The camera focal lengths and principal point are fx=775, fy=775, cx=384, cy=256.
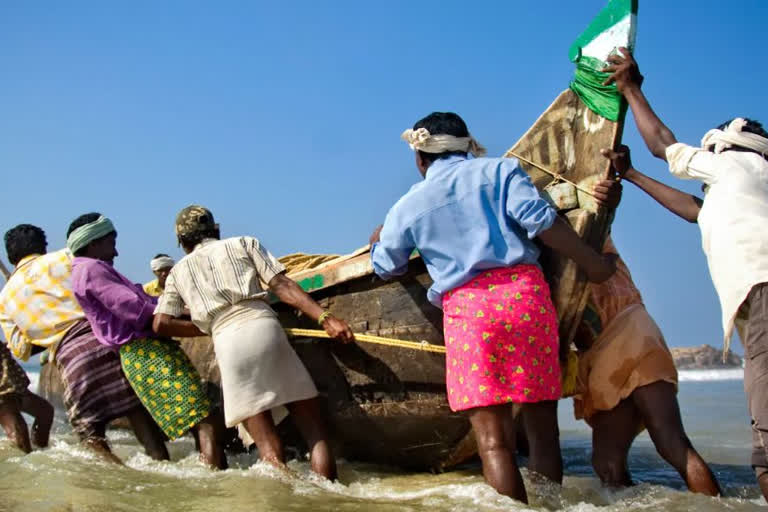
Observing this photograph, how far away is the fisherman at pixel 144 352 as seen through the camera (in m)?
4.72

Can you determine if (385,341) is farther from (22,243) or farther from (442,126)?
(22,243)

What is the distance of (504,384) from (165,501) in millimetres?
1641

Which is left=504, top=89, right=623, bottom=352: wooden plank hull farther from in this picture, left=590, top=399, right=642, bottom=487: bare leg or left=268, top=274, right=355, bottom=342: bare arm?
left=268, top=274, right=355, bottom=342: bare arm

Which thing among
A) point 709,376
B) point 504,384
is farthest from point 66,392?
point 709,376

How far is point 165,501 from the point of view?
356 centimetres

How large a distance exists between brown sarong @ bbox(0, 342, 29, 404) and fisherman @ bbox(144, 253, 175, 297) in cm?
144

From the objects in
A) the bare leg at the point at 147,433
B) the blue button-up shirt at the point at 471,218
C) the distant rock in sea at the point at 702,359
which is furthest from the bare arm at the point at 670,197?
the distant rock in sea at the point at 702,359

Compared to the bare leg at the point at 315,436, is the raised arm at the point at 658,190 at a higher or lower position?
higher

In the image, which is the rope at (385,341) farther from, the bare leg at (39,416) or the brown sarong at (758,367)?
the bare leg at (39,416)

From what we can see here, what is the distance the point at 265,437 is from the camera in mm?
4211

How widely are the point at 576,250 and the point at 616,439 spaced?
1.08 m

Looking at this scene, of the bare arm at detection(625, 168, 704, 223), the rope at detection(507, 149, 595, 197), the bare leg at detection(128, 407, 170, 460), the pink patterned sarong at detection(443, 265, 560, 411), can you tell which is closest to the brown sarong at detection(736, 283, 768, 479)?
the bare arm at detection(625, 168, 704, 223)

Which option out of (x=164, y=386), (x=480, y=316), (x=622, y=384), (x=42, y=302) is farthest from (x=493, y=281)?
(x=42, y=302)

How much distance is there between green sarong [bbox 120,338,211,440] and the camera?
185 inches
